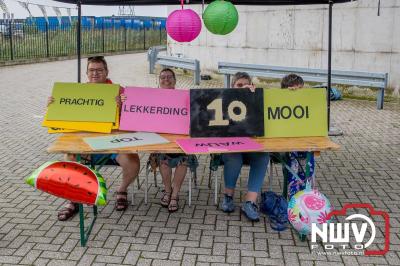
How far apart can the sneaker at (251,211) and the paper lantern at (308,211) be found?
567mm

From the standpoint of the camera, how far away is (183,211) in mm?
5043

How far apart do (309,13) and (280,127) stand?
26.6ft

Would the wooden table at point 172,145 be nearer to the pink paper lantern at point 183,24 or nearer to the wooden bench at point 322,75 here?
the pink paper lantern at point 183,24

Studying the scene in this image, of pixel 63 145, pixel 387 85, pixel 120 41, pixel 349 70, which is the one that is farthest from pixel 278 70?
pixel 120 41

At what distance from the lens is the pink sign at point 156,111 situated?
487 centimetres

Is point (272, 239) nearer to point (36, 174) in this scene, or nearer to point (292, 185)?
point (292, 185)

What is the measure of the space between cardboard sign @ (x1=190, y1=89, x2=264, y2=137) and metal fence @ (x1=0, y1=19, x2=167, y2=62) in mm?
17247

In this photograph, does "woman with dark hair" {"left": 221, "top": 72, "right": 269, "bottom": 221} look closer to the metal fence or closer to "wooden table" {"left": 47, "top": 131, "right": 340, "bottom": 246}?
"wooden table" {"left": 47, "top": 131, "right": 340, "bottom": 246}

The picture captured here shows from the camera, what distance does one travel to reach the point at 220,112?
4.78 metres

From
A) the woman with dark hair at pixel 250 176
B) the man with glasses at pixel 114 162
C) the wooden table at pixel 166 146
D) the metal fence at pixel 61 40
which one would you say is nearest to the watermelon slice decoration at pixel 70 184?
the wooden table at pixel 166 146

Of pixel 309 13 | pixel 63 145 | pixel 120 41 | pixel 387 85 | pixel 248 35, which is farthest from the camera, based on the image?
pixel 120 41

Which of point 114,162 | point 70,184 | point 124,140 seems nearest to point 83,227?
point 70,184

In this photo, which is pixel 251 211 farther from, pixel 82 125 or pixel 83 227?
pixel 82 125

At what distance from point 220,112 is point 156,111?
2.18 feet
